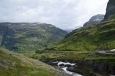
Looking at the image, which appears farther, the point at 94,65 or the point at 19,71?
the point at 94,65

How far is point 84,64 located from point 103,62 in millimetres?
32260

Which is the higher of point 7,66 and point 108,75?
point 7,66

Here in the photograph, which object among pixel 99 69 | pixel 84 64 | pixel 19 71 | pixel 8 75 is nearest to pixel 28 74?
pixel 19 71

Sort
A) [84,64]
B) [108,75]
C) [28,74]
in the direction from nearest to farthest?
[28,74] → [108,75] → [84,64]

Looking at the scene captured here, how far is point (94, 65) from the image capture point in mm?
153375

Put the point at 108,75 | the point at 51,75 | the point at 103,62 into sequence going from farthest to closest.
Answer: the point at 103,62
the point at 108,75
the point at 51,75

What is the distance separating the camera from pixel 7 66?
96812mm

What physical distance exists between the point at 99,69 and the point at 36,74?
6060 centimetres

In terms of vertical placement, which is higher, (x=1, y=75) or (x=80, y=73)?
(x=1, y=75)

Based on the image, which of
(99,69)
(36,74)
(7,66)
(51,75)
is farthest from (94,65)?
(7,66)

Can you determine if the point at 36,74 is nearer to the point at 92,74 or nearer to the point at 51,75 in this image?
the point at 51,75

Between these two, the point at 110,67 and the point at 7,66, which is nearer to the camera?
the point at 7,66

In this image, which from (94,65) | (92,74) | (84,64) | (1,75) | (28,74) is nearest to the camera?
(1,75)

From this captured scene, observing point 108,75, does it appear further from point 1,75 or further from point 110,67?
point 1,75
